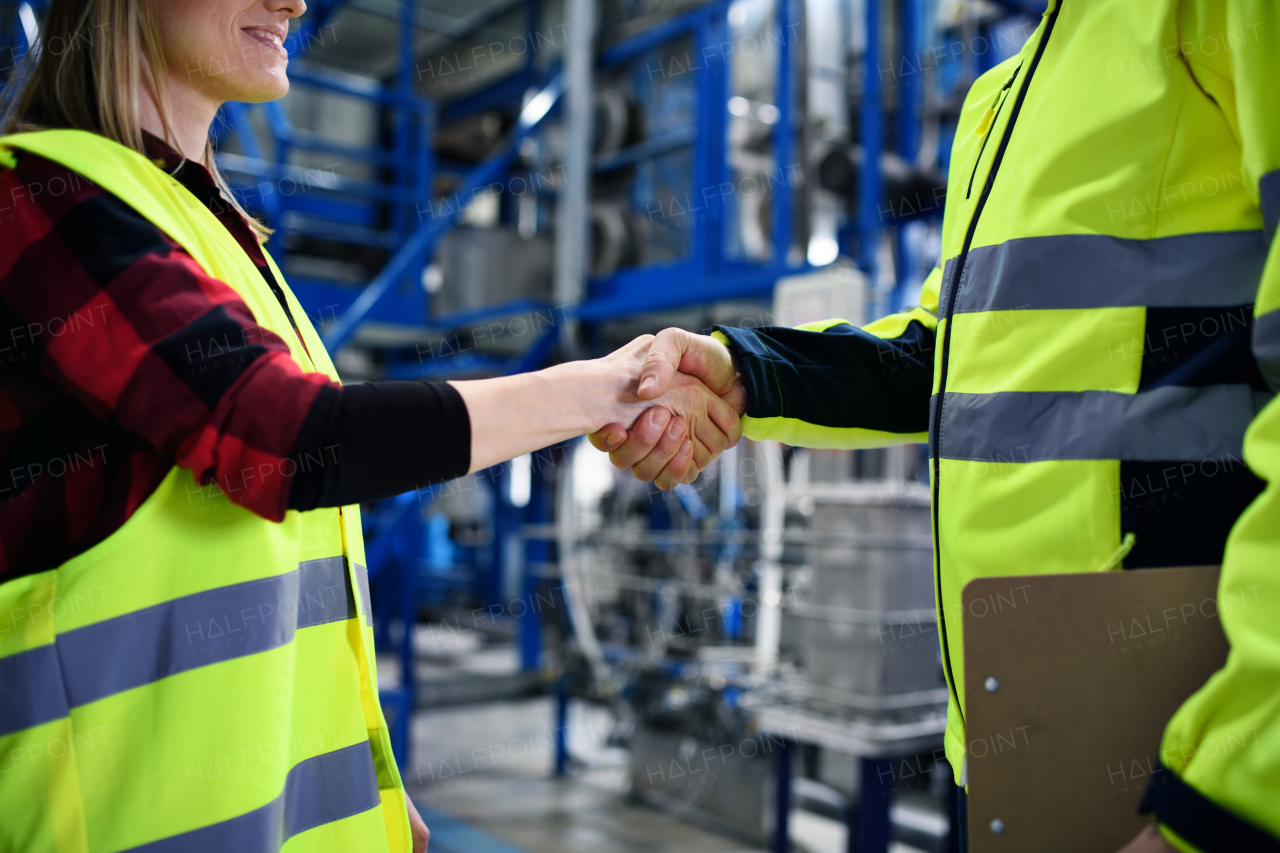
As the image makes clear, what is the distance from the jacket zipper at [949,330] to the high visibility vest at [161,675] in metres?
0.77

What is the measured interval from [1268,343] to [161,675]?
3.43 ft

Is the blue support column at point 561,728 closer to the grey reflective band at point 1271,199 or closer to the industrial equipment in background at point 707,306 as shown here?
the industrial equipment in background at point 707,306

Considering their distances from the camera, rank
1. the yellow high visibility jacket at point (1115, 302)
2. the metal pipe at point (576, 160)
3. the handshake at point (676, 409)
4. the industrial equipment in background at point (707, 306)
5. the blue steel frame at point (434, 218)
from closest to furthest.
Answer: the yellow high visibility jacket at point (1115, 302)
the handshake at point (676, 409)
the industrial equipment in background at point (707, 306)
the blue steel frame at point (434, 218)
the metal pipe at point (576, 160)

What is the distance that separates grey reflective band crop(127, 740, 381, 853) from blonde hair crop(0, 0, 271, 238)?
2.31 feet

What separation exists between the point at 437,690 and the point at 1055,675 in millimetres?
5034

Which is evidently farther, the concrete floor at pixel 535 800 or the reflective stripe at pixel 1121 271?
the concrete floor at pixel 535 800

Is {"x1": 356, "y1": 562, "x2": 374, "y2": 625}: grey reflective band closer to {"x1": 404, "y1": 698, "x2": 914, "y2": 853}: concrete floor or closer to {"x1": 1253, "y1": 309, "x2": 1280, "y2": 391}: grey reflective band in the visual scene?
{"x1": 1253, "y1": 309, "x2": 1280, "y2": 391}: grey reflective band

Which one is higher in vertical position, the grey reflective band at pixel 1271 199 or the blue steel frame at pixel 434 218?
the blue steel frame at pixel 434 218

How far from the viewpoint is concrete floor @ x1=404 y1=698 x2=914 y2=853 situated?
394cm

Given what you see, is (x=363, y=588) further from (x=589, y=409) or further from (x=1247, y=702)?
(x=1247, y=702)

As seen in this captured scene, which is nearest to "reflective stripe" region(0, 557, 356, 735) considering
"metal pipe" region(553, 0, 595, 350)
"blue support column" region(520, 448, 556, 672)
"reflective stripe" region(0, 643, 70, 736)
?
"reflective stripe" region(0, 643, 70, 736)

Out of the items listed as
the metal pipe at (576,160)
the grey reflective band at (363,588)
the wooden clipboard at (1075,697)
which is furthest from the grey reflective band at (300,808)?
the metal pipe at (576,160)

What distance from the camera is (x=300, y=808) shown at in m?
1.01

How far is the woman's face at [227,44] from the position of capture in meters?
1.08
